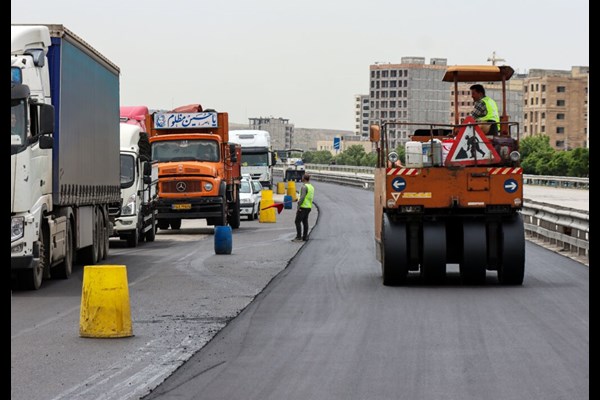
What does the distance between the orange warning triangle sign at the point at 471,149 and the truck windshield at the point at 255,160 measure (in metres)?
51.1

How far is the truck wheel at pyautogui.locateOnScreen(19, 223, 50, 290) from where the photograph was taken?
19453mm

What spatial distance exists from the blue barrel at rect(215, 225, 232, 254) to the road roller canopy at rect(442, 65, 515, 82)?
8012 mm

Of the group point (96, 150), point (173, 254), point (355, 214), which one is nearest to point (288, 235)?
point (173, 254)

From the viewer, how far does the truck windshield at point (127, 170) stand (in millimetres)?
32638

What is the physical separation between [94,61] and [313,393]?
15.9 m

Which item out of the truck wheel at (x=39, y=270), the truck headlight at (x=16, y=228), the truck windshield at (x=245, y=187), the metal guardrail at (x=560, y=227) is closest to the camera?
the truck headlight at (x=16, y=228)

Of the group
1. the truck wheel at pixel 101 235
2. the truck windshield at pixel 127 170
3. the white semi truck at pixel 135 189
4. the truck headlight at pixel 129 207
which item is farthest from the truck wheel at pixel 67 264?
the truck windshield at pixel 127 170

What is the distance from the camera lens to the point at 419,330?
14.1 m

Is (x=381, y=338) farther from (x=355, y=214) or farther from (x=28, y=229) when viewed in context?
(x=355, y=214)

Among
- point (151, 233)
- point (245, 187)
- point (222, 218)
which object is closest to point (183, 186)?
point (222, 218)

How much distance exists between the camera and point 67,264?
21.9 metres

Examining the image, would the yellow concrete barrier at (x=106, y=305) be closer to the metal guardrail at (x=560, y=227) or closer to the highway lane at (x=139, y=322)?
the highway lane at (x=139, y=322)

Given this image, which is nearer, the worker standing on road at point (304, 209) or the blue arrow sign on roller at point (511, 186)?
the blue arrow sign on roller at point (511, 186)

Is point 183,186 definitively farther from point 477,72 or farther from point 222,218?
point 477,72
